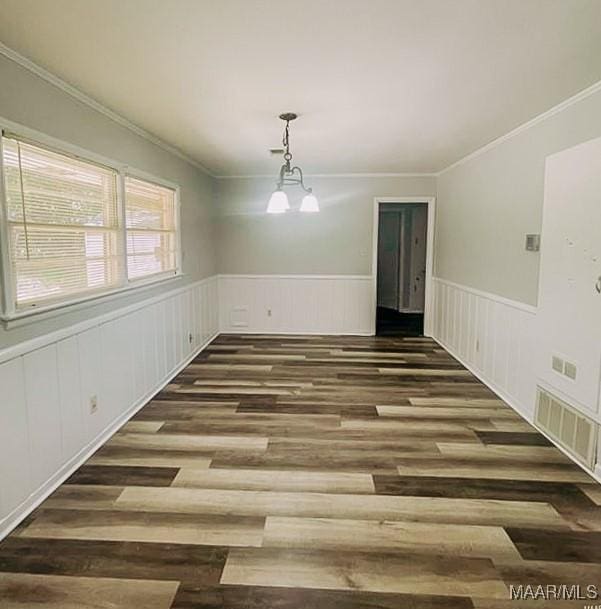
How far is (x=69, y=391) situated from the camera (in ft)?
8.86

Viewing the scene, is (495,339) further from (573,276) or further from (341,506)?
(341,506)

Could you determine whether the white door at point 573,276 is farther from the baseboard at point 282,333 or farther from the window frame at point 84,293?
the baseboard at point 282,333

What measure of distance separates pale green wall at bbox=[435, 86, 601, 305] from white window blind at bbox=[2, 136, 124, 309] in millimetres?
3341

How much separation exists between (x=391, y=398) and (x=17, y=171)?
3293 millimetres

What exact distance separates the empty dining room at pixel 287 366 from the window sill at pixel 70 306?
0.06 ft

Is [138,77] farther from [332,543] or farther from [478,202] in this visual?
[478,202]

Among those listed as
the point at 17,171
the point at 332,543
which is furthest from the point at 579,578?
the point at 17,171

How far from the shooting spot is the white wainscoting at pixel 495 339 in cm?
352

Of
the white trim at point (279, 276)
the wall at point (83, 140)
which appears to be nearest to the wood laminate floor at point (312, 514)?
the wall at point (83, 140)

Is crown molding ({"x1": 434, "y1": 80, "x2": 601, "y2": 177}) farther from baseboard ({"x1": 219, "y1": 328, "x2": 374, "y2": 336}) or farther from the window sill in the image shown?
the window sill

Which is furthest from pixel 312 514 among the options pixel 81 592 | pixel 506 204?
pixel 506 204

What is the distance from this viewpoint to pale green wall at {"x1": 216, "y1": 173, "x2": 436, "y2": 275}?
20.7 feet

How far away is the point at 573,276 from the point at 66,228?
331 centimetres

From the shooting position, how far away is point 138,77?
8.39 ft
